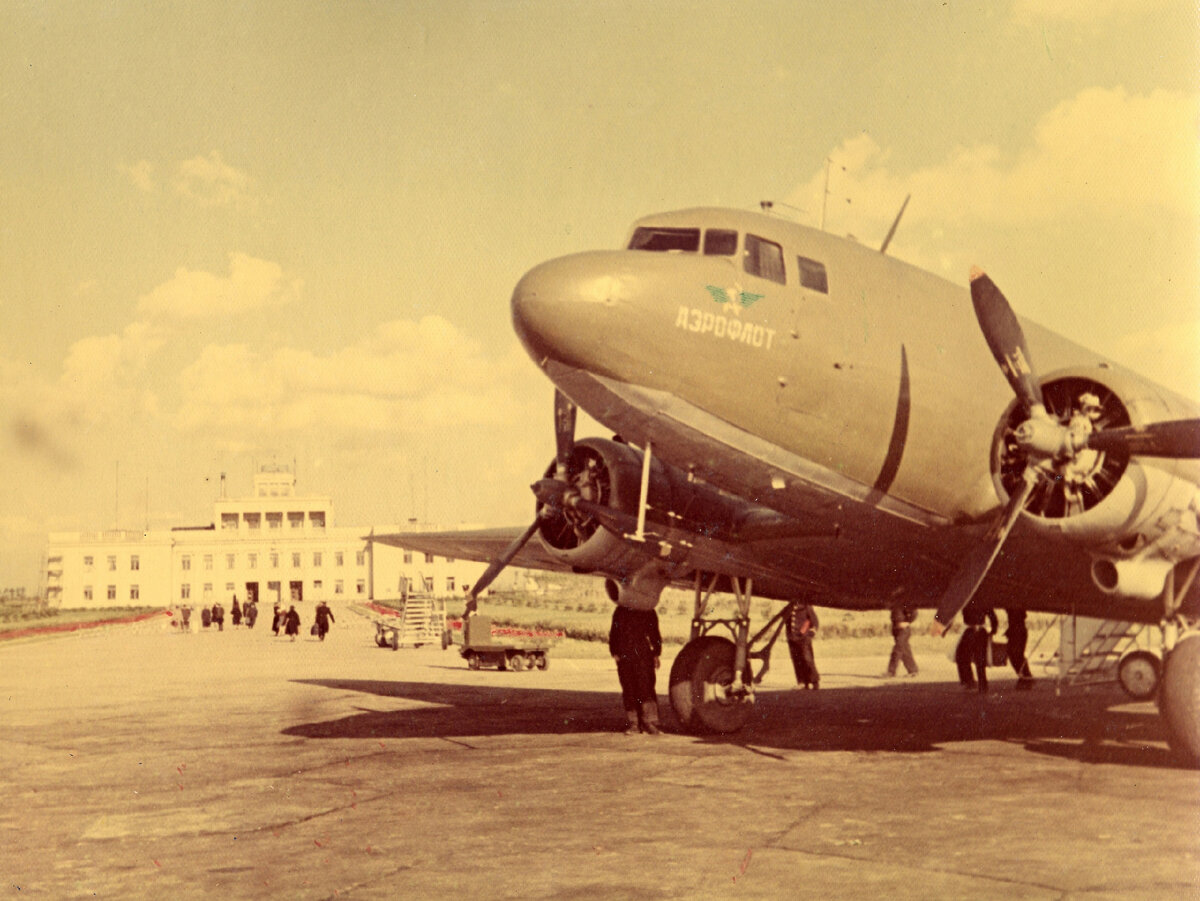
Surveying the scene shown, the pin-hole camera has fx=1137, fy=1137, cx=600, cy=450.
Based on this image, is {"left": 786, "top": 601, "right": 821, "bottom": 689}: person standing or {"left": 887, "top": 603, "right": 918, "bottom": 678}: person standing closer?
{"left": 786, "top": 601, "right": 821, "bottom": 689}: person standing

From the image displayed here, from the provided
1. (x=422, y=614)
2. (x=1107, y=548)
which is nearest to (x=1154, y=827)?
(x=1107, y=548)

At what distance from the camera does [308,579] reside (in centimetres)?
19550

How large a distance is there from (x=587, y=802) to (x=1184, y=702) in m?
7.31

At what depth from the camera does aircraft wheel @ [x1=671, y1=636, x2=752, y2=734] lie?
17.4 metres

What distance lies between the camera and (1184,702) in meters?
13.5

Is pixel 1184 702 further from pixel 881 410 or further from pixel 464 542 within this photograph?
pixel 464 542

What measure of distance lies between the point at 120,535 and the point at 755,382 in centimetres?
19648

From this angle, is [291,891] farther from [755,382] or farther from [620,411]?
[755,382]

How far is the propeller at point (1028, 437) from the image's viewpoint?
1235 cm

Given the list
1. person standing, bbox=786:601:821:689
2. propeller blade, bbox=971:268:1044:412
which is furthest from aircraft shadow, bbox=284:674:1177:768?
propeller blade, bbox=971:268:1044:412

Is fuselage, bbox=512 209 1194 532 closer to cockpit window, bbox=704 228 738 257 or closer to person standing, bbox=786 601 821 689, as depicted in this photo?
cockpit window, bbox=704 228 738 257

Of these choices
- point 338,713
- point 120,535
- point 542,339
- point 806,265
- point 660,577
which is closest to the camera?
point 542,339

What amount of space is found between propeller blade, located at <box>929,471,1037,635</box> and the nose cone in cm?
497

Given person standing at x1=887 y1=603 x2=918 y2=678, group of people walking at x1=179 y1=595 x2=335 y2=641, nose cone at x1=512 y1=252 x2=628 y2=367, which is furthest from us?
group of people walking at x1=179 y1=595 x2=335 y2=641
